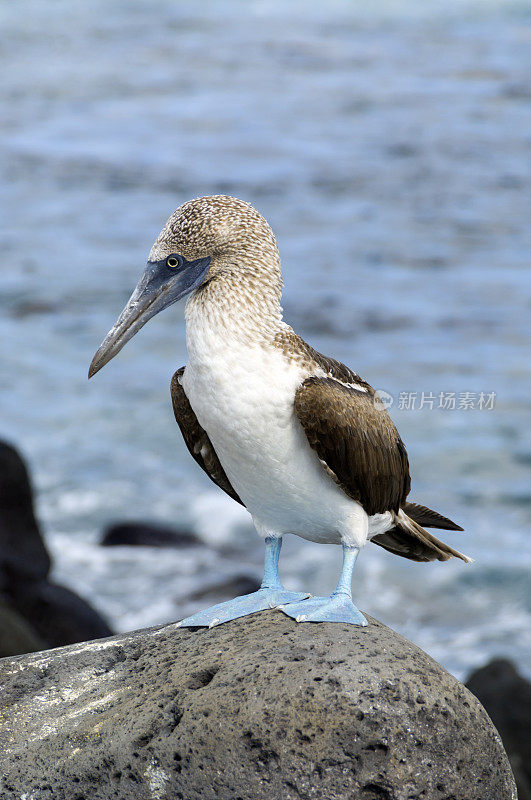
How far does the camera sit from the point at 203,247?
596cm

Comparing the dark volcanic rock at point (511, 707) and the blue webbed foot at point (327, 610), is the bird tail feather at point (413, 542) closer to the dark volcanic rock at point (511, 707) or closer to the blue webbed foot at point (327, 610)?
the blue webbed foot at point (327, 610)

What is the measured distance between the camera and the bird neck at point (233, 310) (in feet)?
19.3

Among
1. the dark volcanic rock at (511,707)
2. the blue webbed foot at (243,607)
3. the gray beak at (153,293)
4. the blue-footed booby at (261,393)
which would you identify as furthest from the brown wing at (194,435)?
the dark volcanic rock at (511,707)

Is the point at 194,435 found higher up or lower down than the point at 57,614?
higher up

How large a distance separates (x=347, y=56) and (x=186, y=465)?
3092 cm

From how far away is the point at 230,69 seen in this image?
45.1 metres

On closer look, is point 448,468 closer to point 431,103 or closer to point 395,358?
point 395,358

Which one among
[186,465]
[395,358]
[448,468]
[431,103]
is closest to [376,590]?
[448,468]

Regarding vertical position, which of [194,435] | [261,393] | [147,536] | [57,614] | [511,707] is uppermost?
[261,393]

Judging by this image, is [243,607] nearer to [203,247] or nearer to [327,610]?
[327,610]

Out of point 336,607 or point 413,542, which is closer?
point 336,607

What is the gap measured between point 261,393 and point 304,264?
2268 cm

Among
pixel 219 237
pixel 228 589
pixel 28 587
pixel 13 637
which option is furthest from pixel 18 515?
pixel 219 237

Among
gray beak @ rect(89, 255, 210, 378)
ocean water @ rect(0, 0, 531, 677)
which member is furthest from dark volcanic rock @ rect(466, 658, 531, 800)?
gray beak @ rect(89, 255, 210, 378)
